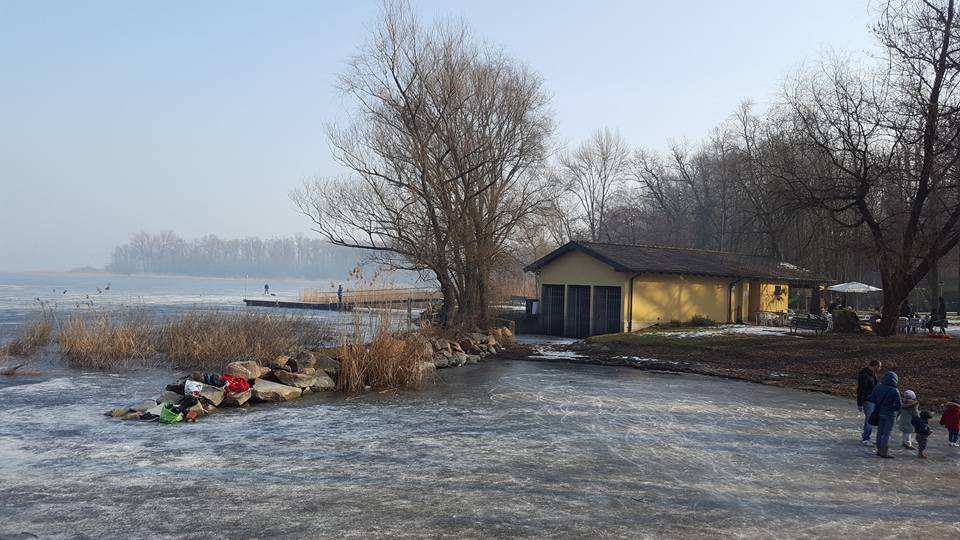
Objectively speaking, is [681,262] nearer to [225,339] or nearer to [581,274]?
[581,274]

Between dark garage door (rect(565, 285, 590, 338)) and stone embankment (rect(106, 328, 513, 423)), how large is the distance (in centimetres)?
1321

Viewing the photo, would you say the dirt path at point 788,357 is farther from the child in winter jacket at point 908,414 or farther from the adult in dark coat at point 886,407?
the adult in dark coat at point 886,407

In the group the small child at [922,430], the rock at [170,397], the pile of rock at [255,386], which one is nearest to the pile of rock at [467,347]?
the pile of rock at [255,386]

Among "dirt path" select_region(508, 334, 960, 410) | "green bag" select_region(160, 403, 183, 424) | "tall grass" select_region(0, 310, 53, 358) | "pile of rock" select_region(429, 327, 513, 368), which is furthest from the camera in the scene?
"tall grass" select_region(0, 310, 53, 358)

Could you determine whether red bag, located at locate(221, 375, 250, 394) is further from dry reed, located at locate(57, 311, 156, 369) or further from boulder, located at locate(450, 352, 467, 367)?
boulder, located at locate(450, 352, 467, 367)

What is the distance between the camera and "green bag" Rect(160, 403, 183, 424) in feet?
40.4

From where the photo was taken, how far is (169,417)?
1235cm

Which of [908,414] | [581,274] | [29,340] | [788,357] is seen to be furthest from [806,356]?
[29,340]

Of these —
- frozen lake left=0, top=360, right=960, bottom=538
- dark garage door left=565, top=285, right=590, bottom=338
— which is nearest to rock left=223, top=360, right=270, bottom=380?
frozen lake left=0, top=360, right=960, bottom=538

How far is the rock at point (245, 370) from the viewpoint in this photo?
50.0 feet

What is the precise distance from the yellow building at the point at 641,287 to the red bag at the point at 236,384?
17894mm

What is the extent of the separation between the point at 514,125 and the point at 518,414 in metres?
20.9

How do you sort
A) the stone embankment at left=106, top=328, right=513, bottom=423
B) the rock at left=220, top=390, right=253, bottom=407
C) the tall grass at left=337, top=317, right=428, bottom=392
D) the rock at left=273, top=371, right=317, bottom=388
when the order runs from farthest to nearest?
the tall grass at left=337, top=317, right=428, bottom=392, the rock at left=273, top=371, right=317, bottom=388, the rock at left=220, top=390, right=253, bottom=407, the stone embankment at left=106, top=328, right=513, bottom=423

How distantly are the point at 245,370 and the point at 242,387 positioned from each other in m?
0.73
